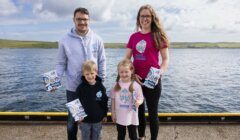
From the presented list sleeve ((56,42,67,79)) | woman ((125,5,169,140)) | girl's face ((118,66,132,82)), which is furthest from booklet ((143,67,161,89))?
sleeve ((56,42,67,79))

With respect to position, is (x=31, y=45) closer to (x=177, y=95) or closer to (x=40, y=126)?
(x=177, y=95)

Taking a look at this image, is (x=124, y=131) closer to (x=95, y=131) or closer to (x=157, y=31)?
(x=95, y=131)

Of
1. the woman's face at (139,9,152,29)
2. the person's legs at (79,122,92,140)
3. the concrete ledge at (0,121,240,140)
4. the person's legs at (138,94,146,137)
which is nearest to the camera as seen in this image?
the woman's face at (139,9,152,29)

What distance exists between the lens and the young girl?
3.96 m

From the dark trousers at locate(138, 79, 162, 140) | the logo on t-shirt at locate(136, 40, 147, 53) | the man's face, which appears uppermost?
the man's face

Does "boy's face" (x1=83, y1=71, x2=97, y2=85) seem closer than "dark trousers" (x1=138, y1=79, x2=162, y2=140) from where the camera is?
Yes

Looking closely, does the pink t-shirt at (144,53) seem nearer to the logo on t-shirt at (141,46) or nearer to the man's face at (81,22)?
the logo on t-shirt at (141,46)

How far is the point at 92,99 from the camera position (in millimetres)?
3912

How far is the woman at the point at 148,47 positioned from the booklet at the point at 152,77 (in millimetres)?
82

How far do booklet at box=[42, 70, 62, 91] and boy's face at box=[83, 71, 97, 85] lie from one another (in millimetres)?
357

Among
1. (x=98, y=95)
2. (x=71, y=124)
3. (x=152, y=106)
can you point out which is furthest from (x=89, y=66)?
(x=152, y=106)

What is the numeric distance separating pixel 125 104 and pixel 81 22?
3.90 feet

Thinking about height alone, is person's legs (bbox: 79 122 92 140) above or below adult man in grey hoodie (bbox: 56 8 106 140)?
below

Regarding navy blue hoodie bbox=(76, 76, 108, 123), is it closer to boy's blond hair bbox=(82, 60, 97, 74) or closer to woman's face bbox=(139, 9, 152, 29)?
boy's blond hair bbox=(82, 60, 97, 74)
